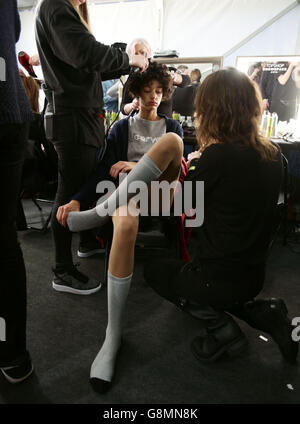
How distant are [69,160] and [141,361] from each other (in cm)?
Answer: 86

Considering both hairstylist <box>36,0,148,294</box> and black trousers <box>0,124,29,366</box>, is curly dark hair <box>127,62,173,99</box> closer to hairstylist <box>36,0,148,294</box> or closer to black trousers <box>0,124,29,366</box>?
hairstylist <box>36,0,148,294</box>

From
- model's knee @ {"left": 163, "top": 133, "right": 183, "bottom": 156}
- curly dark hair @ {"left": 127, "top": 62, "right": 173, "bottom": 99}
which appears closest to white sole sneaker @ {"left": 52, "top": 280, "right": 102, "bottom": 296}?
model's knee @ {"left": 163, "top": 133, "right": 183, "bottom": 156}

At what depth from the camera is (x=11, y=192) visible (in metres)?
0.75

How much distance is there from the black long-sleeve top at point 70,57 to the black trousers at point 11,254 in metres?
0.44

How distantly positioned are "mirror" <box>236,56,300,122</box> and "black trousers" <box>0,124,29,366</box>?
2484 millimetres

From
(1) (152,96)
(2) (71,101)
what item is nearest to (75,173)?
(2) (71,101)

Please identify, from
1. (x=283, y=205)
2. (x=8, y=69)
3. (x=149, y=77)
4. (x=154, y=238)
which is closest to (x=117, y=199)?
(x=8, y=69)

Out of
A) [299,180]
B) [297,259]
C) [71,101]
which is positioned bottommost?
[297,259]

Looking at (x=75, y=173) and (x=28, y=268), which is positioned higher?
(x=75, y=173)

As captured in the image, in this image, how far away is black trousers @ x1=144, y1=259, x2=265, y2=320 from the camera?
93 cm

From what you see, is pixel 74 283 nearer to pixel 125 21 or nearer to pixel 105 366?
pixel 105 366

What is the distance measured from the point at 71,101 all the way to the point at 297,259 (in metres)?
1.69

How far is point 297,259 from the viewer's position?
1875 mm
